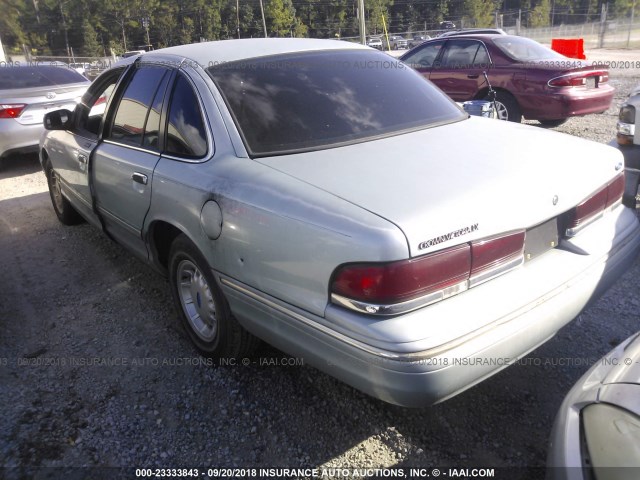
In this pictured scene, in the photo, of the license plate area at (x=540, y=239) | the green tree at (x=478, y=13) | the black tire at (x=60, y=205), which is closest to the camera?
the license plate area at (x=540, y=239)

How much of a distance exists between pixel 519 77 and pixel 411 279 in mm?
7127

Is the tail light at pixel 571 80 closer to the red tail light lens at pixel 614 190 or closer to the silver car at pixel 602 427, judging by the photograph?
the red tail light lens at pixel 614 190

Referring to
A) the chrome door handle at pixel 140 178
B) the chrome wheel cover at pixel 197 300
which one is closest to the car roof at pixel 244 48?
the chrome door handle at pixel 140 178

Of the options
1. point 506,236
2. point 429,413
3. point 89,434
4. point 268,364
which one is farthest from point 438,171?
point 89,434

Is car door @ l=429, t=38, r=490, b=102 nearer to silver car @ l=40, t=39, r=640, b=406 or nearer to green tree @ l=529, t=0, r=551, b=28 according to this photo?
silver car @ l=40, t=39, r=640, b=406

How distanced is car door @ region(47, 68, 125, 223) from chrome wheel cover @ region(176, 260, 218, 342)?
1.39m

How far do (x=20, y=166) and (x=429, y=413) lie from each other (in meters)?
8.12

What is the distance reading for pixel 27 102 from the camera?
7.66 metres

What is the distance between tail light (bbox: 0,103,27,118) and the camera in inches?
297

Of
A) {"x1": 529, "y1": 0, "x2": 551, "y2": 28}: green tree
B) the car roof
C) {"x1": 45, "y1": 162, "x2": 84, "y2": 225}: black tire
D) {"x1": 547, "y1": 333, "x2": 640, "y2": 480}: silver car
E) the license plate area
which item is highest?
{"x1": 529, "y1": 0, "x2": 551, "y2": 28}: green tree

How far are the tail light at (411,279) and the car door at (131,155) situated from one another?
1.60m

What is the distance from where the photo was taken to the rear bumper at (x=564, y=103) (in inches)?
302

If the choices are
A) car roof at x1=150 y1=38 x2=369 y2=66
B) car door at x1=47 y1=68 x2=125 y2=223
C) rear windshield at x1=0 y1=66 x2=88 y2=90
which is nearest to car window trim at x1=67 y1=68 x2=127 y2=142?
car door at x1=47 y1=68 x2=125 y2=223

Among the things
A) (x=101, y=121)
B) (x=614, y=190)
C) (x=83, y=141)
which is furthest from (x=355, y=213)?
(x=83, y=141)
